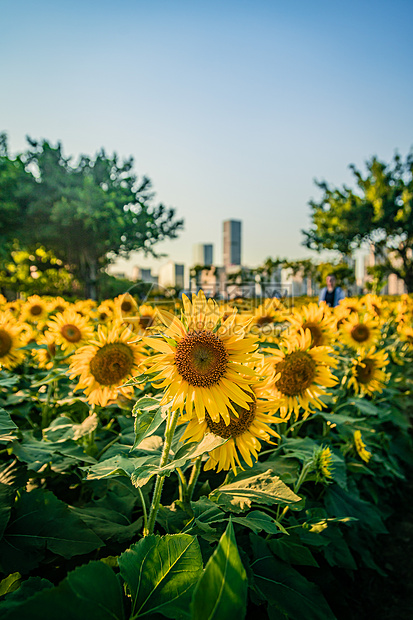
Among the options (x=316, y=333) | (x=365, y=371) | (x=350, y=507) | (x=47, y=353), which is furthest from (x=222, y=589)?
(x=47, y=353)

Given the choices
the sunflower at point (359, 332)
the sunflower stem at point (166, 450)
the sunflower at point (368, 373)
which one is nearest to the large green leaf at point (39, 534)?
the sunflower stem at point (166, 450)

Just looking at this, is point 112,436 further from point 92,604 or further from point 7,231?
point 7,231

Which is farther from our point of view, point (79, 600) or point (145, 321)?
point (145, 321)

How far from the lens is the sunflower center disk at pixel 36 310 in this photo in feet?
17.2

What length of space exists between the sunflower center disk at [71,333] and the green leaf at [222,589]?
2773mm

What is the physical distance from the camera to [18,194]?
27875 millimetres

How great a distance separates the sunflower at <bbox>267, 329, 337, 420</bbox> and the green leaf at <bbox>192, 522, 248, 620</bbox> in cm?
125

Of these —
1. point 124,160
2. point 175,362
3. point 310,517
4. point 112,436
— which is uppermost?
Answer: point 124,160

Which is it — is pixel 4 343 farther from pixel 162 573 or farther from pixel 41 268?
pixel 41 268

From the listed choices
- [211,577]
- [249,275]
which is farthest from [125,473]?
[249,275]

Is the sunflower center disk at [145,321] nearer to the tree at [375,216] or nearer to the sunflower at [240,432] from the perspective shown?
the sunflower at [240,432]

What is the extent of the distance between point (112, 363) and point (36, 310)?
3672mm

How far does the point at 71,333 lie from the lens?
323 cm

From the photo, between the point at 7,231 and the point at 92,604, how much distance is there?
3258 cm
